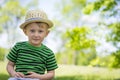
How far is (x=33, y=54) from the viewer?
405 centimetres

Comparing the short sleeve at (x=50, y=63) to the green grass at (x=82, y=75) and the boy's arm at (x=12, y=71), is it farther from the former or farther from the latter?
the green grass at (x=82, y=75)

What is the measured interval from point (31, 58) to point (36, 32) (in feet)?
1.01

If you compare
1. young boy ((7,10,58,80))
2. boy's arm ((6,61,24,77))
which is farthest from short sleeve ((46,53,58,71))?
boy's arm ((6,61,24,77))

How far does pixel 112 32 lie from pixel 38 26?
1221 cm

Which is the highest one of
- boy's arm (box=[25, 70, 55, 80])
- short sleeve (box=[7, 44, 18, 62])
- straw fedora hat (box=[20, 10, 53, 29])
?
straw fedora hat (box=[20, 10, 53, 29])

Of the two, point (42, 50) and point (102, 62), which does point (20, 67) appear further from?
point (102, 62)

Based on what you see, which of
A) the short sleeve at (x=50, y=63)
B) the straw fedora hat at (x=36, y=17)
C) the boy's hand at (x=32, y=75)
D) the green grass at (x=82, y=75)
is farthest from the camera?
the green grass at (x=82, y=75)

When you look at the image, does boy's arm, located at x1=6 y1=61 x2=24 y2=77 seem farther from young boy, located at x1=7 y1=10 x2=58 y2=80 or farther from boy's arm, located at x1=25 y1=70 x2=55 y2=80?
boy's arm, located at x1=25 y1=70 x2=55 y2=80

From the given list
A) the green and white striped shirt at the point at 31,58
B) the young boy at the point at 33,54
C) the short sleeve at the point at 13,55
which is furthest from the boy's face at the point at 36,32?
the short sleeve at the point at 13,55

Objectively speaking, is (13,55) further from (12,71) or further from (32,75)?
(32,75)

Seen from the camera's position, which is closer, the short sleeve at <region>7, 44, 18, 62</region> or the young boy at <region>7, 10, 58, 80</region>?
the young boy at <region>7, 10, 58, 80</region>

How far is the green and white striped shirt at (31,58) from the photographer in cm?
399

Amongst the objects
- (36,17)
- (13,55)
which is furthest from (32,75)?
(36,17)

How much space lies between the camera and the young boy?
13.0 feet
